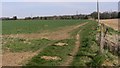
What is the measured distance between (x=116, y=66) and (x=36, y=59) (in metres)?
4.90

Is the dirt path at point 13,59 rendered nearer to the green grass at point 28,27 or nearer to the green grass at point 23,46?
the green grass at point 23,46

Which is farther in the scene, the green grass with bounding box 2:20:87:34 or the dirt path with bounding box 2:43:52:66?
the green grass with bounding box 2:20:87:34

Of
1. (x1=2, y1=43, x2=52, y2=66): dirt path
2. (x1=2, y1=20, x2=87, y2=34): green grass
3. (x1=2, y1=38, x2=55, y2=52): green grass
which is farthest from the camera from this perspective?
(x1=2, y1=20, x2=87, y2=34): green grass

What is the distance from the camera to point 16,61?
1975 cm

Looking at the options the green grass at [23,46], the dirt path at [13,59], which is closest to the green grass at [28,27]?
the green grass at [23,46]

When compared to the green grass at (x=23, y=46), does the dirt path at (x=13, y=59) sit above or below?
above

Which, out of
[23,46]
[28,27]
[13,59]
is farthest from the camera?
[28,27]

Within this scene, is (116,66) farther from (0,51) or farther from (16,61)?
(0,51)

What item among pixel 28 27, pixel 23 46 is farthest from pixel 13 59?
pixel 28 27

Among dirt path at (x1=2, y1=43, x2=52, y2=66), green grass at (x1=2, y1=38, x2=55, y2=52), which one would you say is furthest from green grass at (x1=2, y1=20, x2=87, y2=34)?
dirt path at (x1=2, y1=43, x2=52, y2=66)

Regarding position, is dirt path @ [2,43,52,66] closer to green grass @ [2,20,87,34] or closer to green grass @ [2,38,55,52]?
green grass @ [2,38,55,52]

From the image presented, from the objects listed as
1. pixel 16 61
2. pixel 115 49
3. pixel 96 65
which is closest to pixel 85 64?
pixel 96 65

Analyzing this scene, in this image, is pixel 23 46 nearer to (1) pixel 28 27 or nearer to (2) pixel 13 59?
(2) pixel 13 59

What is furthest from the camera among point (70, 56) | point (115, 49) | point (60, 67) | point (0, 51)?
point (115, 49)
